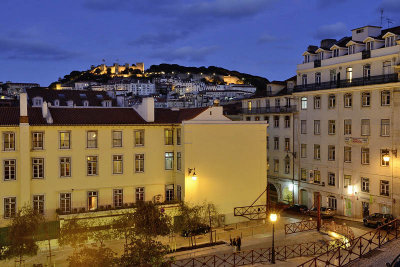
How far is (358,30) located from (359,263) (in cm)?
3008

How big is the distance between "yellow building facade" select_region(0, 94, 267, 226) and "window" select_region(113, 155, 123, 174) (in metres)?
0.03

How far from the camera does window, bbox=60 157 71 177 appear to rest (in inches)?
1312

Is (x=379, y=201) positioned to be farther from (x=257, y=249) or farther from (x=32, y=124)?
(x=32, y=124)

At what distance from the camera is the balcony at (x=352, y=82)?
3838 centimetres

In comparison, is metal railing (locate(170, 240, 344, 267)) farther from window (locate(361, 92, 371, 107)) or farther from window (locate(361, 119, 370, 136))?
window (locate(361, 92, 371, 107))

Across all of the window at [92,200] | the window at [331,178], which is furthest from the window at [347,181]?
the window at [92,200]

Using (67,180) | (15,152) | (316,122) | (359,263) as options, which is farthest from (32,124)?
(316,122)

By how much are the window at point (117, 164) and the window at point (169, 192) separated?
179 inches

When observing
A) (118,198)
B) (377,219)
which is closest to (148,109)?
(118,198)

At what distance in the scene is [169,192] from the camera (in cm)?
3734

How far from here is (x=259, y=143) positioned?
127 feet

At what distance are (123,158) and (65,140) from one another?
4995 mm

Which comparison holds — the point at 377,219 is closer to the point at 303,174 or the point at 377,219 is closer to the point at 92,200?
the point at 303,174

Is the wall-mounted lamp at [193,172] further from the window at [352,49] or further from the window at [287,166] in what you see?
the window at [352,49]
